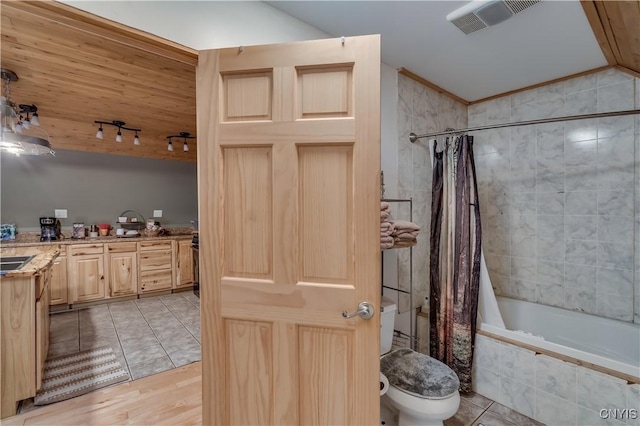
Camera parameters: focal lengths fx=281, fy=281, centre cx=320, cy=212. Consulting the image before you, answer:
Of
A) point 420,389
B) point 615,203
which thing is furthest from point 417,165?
point 420,389

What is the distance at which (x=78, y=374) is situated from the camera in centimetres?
214

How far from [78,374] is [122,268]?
2.00 metres

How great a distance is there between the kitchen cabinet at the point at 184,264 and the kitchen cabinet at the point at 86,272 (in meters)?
0.92

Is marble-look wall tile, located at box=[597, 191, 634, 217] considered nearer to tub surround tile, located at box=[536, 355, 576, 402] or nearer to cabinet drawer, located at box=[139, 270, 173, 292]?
tub surround tile, located at box=[536, 355, 576, 402]

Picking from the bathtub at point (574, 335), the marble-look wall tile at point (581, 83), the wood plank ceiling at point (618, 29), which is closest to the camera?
the wood plank ceiling at point (618, 29)

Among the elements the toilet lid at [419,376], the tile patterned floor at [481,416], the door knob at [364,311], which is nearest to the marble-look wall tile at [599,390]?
the tile patterned floor at [481,416]

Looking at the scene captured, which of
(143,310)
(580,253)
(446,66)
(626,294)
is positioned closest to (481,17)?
(446,66)

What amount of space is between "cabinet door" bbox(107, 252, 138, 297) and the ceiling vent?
451 cm

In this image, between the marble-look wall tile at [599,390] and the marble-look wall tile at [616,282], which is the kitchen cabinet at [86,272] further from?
the marble-look wall tile at [616,282]

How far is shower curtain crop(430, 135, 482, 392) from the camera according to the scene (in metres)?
2.14

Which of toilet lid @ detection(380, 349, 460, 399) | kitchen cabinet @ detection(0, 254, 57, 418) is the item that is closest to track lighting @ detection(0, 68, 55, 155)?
kitchen cabinet @ detection(0, 254, 57, 418)

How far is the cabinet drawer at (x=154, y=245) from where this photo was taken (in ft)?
13.2

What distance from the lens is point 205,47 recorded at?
1.35 meters

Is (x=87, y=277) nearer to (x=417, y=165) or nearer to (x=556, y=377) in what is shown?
(x=417, y=165)
